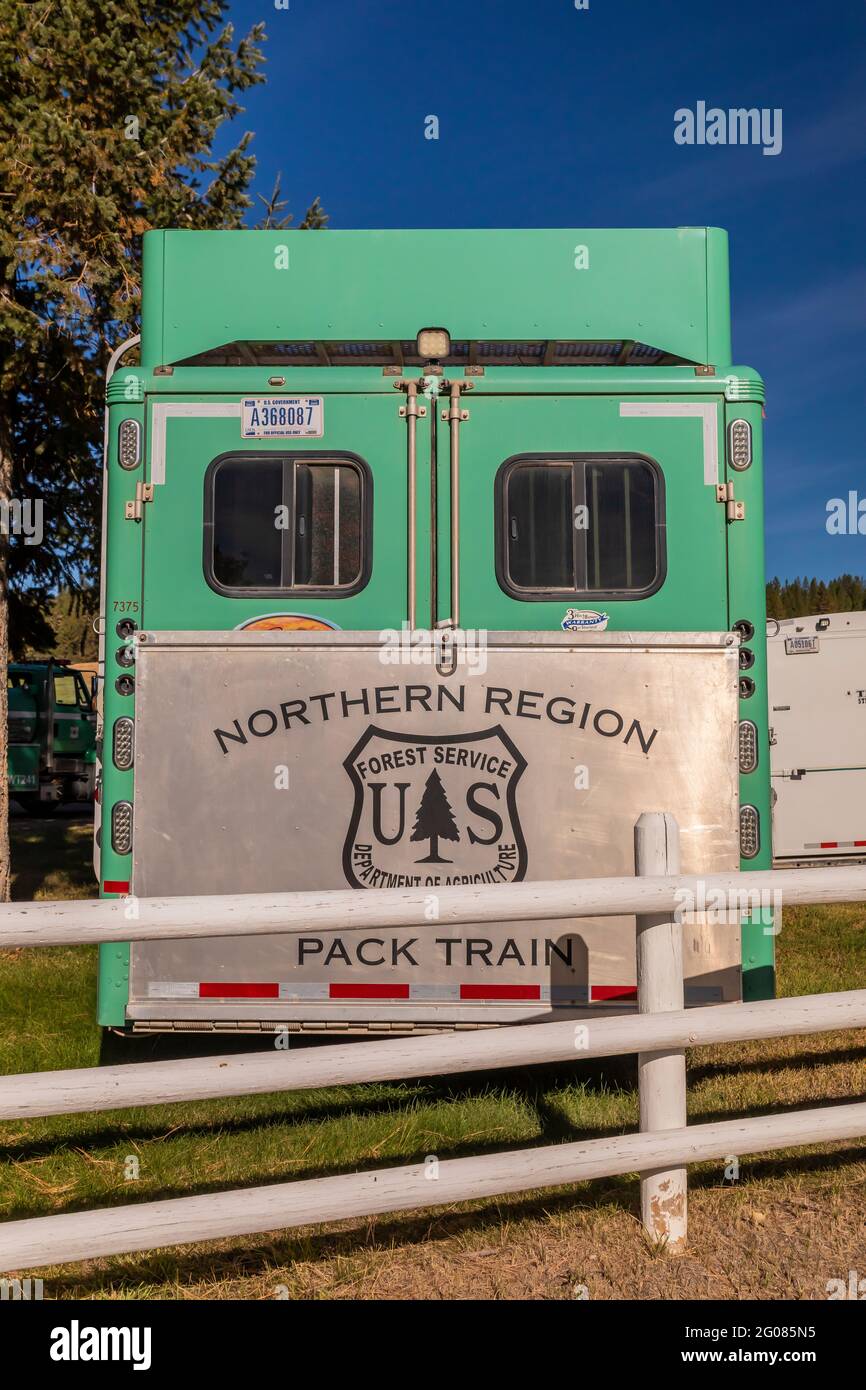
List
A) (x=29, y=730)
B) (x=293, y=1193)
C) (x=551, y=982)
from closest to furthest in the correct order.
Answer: (x=293, y=1193), (x=551, y=982), (x=29, y=730)

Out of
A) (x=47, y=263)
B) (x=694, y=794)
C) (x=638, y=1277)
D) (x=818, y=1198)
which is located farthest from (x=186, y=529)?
(x=47, y=263)

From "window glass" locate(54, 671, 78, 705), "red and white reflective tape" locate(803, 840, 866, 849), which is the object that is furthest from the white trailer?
"window glass" locate(54, 671, 78, 705)

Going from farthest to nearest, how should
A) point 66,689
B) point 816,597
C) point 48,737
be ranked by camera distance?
point 816,597, point 66,689, point 48,737

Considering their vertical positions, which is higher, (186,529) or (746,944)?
(186,529)

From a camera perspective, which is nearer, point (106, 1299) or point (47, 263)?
point (106, 1299)

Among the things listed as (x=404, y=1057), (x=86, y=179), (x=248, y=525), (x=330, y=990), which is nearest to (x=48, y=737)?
(x=86, y=179)

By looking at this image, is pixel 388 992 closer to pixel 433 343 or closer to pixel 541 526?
pixel 541 526

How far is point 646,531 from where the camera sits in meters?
4.60

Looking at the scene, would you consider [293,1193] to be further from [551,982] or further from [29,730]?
[29,730]

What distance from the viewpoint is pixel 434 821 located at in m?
4.27

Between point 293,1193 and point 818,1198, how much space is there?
6.54 feet

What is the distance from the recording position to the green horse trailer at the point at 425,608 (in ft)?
14.0

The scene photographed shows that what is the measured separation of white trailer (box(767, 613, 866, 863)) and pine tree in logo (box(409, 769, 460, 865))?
913 centimetres

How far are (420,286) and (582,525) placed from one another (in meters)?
1.45
